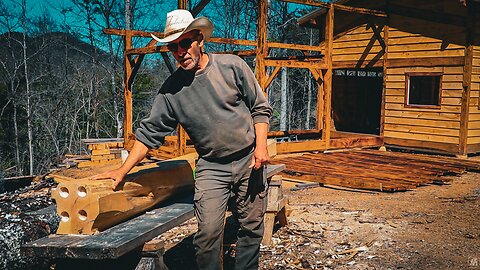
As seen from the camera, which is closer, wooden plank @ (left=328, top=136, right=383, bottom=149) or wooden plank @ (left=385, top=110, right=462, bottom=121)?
wooden plank @ (left=385, top=110, right=462, bottom=121)

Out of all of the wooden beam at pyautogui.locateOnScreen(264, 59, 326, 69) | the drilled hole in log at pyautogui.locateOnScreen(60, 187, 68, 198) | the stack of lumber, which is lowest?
the stack of lumber

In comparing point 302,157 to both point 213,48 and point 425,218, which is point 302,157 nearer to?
point 425,218

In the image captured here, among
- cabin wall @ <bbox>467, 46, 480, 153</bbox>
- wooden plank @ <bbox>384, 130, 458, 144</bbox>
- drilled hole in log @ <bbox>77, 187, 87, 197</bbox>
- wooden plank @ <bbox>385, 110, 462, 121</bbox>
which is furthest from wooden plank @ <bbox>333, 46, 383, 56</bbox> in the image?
drilled hole in log @ <bbox>77, 187, 87, 197</bbox>

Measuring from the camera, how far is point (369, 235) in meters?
5.54

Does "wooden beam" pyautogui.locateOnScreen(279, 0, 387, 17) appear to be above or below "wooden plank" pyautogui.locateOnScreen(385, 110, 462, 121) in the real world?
above

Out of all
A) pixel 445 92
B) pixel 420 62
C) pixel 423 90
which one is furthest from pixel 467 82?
pixel 423 90

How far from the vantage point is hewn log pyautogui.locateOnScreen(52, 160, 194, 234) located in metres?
3.13

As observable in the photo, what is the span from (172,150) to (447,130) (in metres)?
7.71

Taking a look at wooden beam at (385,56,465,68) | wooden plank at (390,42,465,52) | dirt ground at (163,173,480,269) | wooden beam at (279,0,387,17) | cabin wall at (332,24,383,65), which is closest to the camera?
dirt ground at (163,173,480,269)

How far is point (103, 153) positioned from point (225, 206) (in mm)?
10428

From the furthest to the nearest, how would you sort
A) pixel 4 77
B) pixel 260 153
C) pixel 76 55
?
pixel 76 55
pixel 4 77
pixel 260 153

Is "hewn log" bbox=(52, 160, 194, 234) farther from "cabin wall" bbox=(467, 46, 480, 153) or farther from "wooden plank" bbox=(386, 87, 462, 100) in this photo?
"cabin wall" bbox=(467, 46, 480, 153)

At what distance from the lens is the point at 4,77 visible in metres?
26.0

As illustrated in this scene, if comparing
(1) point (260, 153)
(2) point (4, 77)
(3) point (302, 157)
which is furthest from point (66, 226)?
(2) point (4, 77)
